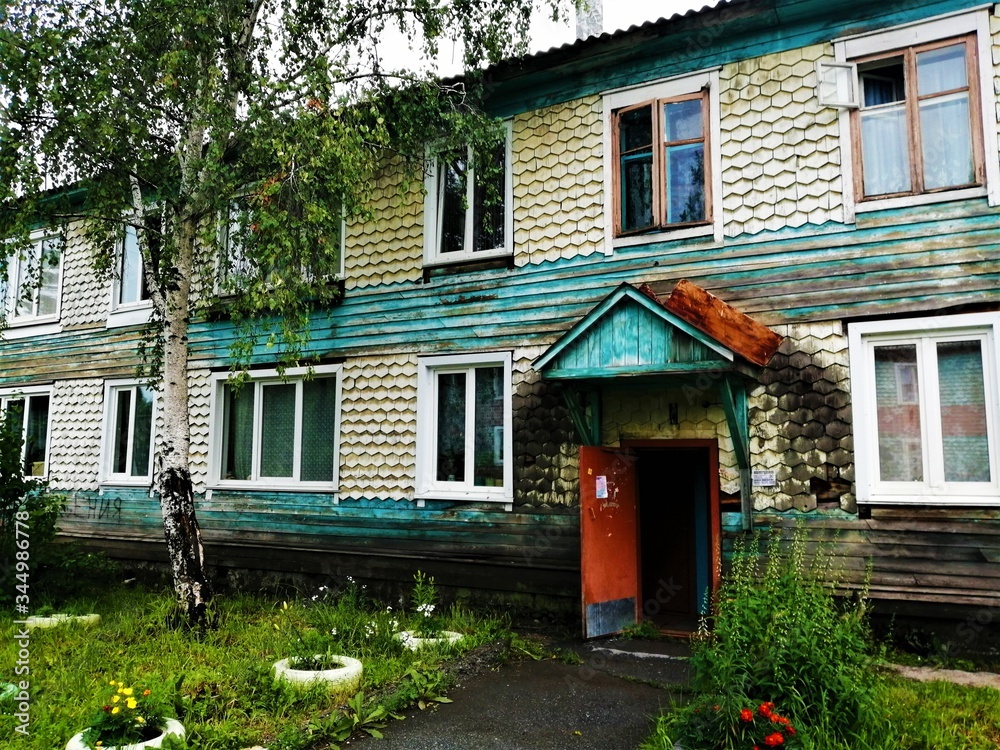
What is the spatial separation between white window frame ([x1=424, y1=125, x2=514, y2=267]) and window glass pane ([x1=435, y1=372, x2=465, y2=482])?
1.52 meters

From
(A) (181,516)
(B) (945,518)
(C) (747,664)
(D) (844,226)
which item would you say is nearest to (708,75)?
(D) (844,226)

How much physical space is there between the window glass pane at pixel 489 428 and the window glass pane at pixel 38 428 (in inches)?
362

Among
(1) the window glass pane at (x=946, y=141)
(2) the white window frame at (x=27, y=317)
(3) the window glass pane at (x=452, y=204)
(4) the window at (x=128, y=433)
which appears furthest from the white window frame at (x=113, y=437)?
(1) the window glass pane at (x=946, y=141)

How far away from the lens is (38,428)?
48.1 feet

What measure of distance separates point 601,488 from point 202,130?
5.94 metres

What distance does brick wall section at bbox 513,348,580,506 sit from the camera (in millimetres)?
9000

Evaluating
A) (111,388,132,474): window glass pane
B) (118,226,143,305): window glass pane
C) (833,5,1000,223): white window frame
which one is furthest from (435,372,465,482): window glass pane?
(118,226,143,305): window glass pane

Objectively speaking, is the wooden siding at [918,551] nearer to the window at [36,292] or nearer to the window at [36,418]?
the window at [36,418]

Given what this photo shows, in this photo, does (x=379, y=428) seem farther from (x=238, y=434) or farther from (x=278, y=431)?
(x=238, y=434)

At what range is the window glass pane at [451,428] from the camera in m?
9.91

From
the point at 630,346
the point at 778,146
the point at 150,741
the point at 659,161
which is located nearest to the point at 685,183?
the point at 659,161

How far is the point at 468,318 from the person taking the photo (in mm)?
9852

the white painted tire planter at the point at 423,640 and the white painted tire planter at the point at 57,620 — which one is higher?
the white painted tire planter at the point at 423,640

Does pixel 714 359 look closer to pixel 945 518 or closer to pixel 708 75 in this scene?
pixel 945 518
